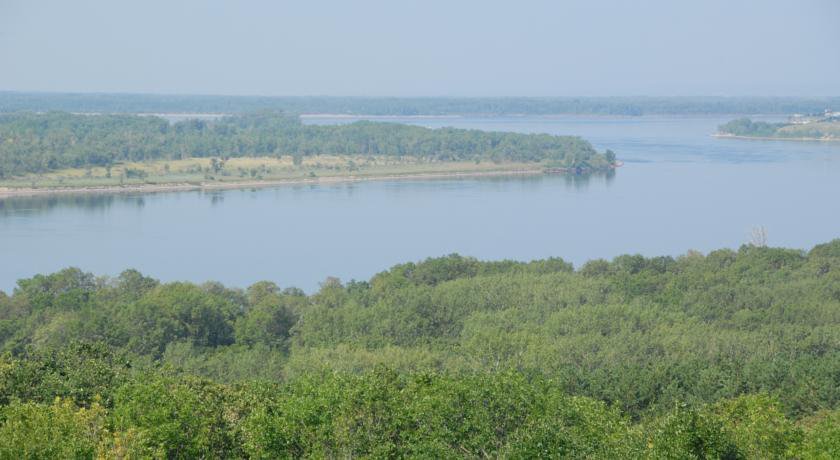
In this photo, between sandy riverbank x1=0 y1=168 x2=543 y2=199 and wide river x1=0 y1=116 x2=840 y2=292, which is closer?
wide river x1=0 y1=116 x2=840 y2=292

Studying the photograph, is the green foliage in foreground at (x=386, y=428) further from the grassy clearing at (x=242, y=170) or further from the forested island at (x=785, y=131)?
the forested island at (x=785, y=131)

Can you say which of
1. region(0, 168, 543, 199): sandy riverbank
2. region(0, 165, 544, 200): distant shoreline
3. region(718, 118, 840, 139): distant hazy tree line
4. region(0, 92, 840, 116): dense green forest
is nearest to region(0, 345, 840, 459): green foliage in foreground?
region(0, 165, 544, 200): distant shoreline

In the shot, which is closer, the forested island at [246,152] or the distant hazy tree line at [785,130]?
the forested island at [246,152]

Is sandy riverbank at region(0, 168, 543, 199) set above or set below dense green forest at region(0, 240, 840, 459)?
below

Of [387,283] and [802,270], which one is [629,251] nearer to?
[802,270]

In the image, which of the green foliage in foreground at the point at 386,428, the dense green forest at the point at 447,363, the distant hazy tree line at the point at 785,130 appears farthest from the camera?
the distant hazy tree line at the point at 785,130

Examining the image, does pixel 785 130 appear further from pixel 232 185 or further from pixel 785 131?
pixel 232 185

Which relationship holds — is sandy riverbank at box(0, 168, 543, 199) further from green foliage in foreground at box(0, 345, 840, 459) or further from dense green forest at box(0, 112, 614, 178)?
green foliage in foreground at box(0, 345, 840, 459)

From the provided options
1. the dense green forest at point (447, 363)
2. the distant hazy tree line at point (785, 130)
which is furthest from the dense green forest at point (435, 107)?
the dense green forest at point (447, 363)
